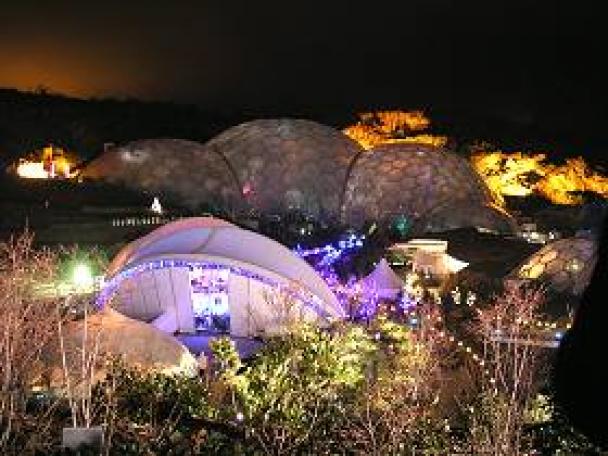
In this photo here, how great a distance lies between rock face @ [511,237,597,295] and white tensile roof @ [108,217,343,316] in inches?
248

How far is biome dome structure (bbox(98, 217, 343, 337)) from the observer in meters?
15.3

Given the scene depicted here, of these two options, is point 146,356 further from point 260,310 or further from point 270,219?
point 270,219

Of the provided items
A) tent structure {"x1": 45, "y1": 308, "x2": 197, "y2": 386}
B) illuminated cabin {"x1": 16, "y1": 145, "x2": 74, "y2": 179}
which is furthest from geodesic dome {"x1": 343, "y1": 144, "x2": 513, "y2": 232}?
tent structure {"x1": 45, "y1": 308, "x2": 197, "y2": 386}

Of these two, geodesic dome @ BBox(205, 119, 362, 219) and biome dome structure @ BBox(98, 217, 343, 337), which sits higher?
geodesic dome @ BBox(205, 119, 362, 219)

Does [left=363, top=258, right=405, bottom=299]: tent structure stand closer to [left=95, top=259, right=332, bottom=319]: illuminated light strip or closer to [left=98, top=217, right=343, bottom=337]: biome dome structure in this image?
[left=98, top=217, right=343, bottom=337]: biome dome structure

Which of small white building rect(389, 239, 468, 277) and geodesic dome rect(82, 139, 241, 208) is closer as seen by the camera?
small white building rect(389, 239, 468, 277)

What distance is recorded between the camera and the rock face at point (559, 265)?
771 inches

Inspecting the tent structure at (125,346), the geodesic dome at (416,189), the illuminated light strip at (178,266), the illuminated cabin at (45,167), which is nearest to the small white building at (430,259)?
the illuminated light strip at (178,266)

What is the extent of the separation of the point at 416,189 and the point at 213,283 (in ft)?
55.9

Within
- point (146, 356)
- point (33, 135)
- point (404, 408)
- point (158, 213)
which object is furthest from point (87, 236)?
point (33, 135)

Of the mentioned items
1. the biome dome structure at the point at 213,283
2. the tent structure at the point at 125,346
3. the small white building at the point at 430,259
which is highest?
the small white building at the point at 430,259

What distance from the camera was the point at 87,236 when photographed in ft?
77.8

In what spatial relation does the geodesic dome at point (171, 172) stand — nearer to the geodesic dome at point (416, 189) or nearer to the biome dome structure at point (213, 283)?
the geodesic dome at point (416, 189)

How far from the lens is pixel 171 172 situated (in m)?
31.5
